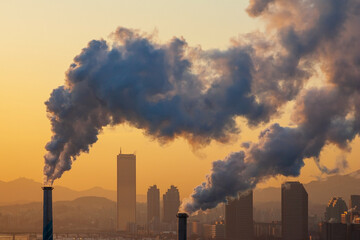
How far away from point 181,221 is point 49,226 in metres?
17.5

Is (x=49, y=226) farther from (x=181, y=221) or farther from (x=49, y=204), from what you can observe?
(x=181, y=221)

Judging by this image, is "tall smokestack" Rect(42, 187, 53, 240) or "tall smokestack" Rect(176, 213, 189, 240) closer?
"tall smokestack" Rect(176, 213, 189, 240)

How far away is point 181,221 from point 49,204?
55.3 ft

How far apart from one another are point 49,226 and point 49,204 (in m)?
2.76

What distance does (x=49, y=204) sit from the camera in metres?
99.1

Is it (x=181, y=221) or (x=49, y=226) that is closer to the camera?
(x=181, y=221)

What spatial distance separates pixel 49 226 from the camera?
100000mm

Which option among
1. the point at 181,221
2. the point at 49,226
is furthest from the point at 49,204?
the point at 181,221

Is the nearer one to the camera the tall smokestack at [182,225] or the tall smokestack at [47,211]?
the tall smokestack at [182,225]

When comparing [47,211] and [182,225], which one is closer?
[182,225]

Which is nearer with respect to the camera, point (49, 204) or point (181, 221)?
point (181, 221)

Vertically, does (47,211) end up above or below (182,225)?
above

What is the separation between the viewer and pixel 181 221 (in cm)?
9112
